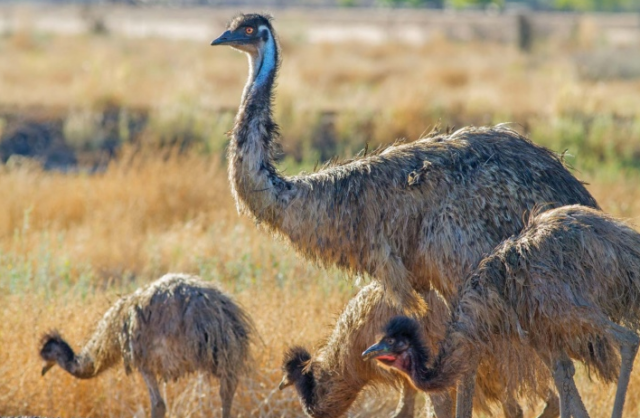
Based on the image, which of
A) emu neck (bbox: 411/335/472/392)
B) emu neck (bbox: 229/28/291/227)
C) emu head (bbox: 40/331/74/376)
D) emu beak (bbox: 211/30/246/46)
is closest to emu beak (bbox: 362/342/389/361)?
emu neck (bbox: 411/335/472/392)

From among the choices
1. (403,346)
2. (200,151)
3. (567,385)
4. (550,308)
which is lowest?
A: (200,151)

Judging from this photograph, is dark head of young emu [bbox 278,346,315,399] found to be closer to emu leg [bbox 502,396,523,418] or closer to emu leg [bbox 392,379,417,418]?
emu leg [bbox 392,379,417,418]

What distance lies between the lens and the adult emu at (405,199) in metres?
6.39

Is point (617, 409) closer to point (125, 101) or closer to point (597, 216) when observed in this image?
point (597, 216)

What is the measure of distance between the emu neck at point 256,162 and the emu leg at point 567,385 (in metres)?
1.80

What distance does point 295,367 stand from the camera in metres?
7.12

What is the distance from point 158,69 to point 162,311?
20.9 m

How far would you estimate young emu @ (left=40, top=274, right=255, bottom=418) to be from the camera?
23.5 ft

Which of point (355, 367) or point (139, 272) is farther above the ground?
point (355, 367)

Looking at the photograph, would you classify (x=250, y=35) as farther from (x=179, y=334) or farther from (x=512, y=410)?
(x=512, y=410)

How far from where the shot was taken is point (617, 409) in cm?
578

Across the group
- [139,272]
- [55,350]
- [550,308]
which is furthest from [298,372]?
[139,272]

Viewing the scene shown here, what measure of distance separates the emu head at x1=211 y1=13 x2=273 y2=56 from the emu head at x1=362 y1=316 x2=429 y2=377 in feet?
7.08

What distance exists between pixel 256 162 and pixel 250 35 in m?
0.88
